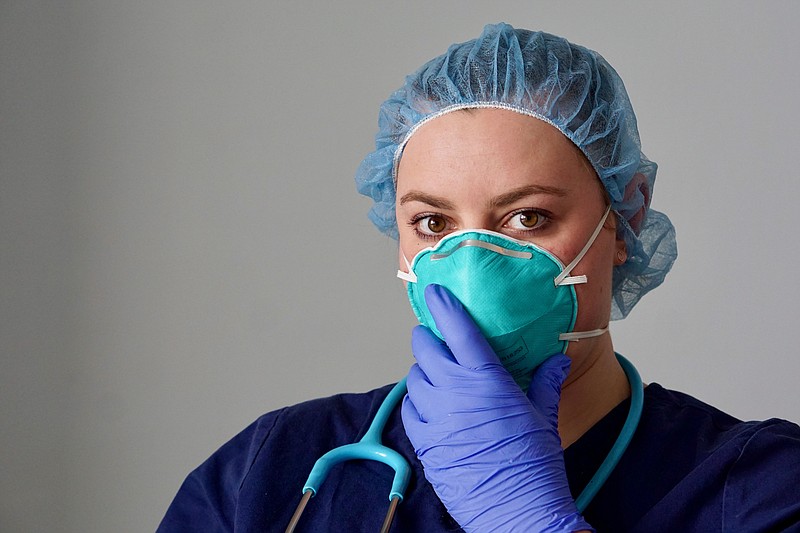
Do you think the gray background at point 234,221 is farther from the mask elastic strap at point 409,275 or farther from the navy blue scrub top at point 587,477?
the mask elastic strap at point 409,275

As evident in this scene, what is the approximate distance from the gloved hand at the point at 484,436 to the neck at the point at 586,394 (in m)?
0.12

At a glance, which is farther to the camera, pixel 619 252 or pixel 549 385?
pixel 619 252

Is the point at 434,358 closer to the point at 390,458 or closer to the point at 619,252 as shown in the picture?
the point at 390,458

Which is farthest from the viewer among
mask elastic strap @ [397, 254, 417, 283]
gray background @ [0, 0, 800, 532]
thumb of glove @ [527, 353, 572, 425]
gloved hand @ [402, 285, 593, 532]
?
gray background @ [0, 0, 800, 532]

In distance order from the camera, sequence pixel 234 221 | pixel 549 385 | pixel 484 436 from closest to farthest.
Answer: pixel 484 436, pixel 549 385, pixel 234 221

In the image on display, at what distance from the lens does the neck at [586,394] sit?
1525 mm

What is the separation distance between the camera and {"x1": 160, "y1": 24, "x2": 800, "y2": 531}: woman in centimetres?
133

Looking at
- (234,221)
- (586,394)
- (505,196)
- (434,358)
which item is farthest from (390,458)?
(234,221)

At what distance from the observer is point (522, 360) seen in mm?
1437

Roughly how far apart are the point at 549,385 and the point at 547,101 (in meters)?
0.42

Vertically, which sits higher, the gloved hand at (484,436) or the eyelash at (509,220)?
the eyelash at (509,220)

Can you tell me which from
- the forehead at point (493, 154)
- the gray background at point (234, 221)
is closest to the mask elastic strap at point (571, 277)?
the forehead at point (493, 154)

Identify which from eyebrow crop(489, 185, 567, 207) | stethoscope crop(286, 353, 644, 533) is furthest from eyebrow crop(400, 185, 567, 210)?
stethoscope crop(286, 353, 644, 533)

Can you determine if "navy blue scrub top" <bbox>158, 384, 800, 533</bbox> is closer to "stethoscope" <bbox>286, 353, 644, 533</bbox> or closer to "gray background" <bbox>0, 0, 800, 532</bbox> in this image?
"stethoscope" <bbox>286, 353, 644, 533</bbox>
